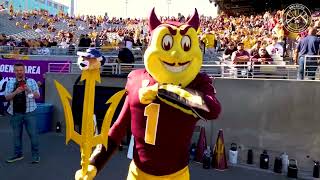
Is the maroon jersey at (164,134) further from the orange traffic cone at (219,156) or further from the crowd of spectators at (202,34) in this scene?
the orange traffic cone at (219,156)

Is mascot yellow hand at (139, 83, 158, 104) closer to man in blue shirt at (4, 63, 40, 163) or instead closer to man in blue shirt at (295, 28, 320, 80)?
man in blue shirt at (4, 63, 40, 163)

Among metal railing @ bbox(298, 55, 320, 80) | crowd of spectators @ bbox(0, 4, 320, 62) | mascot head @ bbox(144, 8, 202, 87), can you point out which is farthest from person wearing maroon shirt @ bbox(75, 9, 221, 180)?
metal railing @ bbox(298, 55, 320, 80)

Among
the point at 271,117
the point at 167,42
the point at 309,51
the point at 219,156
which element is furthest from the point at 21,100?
the point at 309,51

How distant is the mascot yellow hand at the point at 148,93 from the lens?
121 inches

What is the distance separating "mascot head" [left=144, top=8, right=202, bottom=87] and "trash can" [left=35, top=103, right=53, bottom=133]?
7.75m

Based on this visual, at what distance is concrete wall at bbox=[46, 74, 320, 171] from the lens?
759cm

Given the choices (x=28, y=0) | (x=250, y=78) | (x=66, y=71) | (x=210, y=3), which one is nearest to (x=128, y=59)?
(x=66, y=71)

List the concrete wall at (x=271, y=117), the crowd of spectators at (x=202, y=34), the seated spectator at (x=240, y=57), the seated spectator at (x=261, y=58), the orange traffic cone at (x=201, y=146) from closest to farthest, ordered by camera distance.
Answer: the concrete wall at (x=271, y=117) < the orange traffic cone at (x=201, y=146) < the seated spectator at (x=261, y=58) < the seated spectator at (x=240, y=57) < the crowd of spectators at (x=202, y=34)

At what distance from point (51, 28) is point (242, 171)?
999 inches

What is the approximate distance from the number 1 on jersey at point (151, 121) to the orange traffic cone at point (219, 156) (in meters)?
4.59

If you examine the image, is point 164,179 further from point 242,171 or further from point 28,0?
point 28,0

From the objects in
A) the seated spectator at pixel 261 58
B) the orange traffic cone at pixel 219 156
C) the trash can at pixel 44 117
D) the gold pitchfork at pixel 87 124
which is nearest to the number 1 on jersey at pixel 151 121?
the gold pitchfork at pixel 87 124

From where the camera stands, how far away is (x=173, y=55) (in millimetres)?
3248

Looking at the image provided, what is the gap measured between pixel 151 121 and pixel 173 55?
0.52 m
